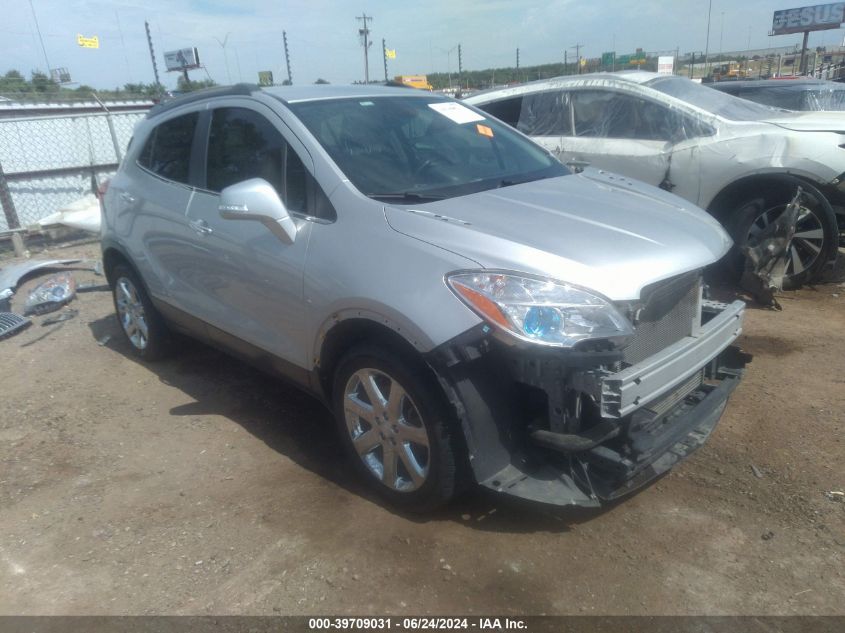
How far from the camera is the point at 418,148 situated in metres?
3.75

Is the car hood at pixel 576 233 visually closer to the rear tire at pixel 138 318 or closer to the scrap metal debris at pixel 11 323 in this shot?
the rear tire at pixel 138 318

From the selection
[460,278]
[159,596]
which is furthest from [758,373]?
[159,596]

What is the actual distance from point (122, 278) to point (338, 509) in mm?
3048

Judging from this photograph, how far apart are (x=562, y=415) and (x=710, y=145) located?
4.41 metres

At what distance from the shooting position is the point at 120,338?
606 centimetres

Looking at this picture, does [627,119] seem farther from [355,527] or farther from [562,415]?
[355,527]

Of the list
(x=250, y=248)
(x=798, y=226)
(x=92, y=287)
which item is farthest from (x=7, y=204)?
(x=798, y=226)

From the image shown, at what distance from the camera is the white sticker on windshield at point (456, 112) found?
164 inches

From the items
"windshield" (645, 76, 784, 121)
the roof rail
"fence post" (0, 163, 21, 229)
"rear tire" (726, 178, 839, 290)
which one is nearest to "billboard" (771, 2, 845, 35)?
"windshield" (645, 76, 784, 121)

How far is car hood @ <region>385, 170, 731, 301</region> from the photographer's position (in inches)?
105

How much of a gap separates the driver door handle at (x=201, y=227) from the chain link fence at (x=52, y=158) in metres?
6.76

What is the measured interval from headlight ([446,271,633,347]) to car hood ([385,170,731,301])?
0.05m

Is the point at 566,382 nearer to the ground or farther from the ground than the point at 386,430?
farther from the ground

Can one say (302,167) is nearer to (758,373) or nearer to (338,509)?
(338,509)
